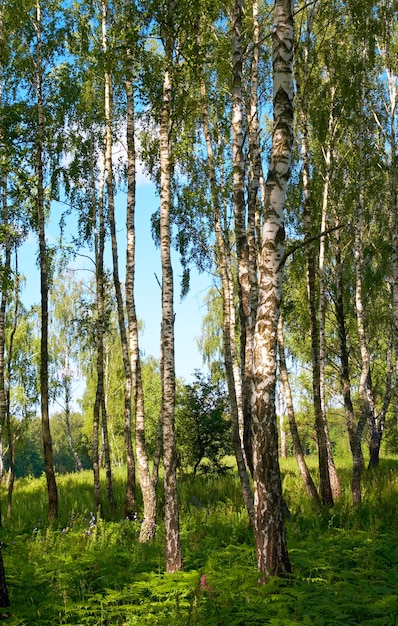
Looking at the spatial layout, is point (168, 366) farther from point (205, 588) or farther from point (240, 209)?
point (205, 588)

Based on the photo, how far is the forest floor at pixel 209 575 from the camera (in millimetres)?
3662

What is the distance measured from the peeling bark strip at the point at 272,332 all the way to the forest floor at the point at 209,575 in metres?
0.36

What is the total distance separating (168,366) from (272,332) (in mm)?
2322

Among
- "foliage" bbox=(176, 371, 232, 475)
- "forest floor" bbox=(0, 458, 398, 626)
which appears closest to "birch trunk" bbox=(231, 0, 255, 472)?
"forest floor" bbox=(0, 458, 398, 626)

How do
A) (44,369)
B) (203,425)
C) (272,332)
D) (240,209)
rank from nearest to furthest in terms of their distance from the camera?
(272,332), (240,209), (44,369), (203,425)

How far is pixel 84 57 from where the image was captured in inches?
553

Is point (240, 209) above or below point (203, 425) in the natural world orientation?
above

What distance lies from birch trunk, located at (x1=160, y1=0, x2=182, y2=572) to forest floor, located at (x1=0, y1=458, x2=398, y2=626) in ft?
1.22

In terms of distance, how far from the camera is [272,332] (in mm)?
4781

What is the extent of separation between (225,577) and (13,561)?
2.91m

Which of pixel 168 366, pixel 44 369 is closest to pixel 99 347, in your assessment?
pixel 44 369

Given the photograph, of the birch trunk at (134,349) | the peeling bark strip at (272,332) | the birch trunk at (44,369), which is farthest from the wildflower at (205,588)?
the birch trunk at (44,369)

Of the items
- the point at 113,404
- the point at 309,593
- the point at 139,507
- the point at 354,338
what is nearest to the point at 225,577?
the point at 309,593

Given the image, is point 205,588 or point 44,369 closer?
point 205,588
